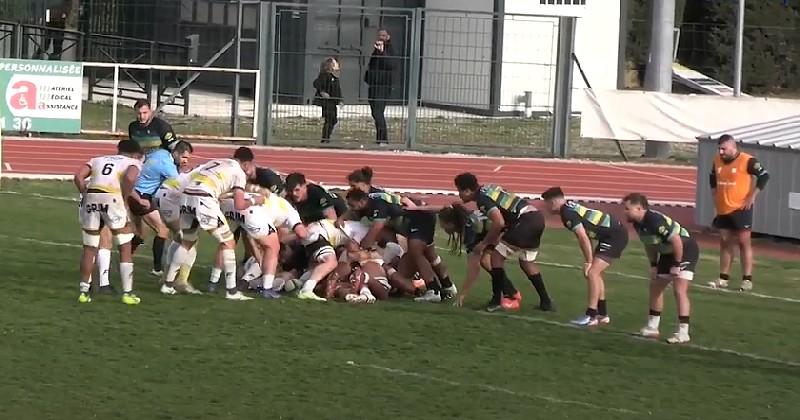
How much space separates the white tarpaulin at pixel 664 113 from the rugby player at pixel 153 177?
15.6m

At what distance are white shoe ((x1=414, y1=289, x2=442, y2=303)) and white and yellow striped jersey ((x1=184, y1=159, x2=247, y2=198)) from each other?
6.99ft

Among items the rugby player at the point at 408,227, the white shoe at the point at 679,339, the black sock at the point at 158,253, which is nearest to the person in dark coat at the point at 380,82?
the black sock at the point at 158,253

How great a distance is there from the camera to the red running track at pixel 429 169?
25.3 meters

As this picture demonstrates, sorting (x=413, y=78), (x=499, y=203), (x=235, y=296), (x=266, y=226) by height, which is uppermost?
(x=413, y=78)

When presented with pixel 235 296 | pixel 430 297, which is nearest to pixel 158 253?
pixel 235 296

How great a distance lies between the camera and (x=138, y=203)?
48.9ft

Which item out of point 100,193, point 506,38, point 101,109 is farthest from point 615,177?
point 100,193

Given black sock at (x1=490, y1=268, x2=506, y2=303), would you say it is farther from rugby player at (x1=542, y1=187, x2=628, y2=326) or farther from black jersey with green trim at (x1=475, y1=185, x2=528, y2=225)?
rugby player at (x1=542, y1=187, x2=628, y2=326)

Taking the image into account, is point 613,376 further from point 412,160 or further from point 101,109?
Result: point 101,109

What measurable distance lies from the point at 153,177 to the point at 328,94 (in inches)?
599

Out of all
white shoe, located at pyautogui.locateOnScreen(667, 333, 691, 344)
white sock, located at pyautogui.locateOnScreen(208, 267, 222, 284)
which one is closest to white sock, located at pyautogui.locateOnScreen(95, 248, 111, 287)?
white sock, located at pyautogui.locateOnScreen(208, 267, 222, 284)

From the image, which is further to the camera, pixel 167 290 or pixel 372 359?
pixel 167 290

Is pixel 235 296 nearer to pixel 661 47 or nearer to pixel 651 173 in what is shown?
pixel 651 173

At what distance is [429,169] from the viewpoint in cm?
2758
